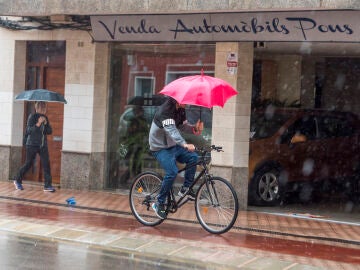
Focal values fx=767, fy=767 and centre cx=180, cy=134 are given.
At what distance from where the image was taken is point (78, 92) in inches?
595

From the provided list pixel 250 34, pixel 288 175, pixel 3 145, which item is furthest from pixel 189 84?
pixel 3 145

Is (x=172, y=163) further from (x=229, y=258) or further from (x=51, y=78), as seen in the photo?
(x=51, y=78)

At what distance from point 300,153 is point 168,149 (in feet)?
14.7

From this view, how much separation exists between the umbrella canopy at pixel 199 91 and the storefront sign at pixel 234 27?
2.26 m

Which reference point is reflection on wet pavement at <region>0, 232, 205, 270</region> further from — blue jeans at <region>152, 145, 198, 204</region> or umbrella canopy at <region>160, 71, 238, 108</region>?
umbrella canopy at <region>160, 71, 238, 108</region>

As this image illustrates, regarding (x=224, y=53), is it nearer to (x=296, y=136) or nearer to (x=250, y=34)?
(x=250, y=34)

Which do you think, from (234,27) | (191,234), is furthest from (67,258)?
(234,27)

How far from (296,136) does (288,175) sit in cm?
76

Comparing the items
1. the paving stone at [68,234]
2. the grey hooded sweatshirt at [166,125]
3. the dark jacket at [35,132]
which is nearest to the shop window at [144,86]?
the dark jacket at [35,132]

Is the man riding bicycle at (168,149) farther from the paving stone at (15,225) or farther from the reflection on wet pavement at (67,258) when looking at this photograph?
the paving stone at (15,225)

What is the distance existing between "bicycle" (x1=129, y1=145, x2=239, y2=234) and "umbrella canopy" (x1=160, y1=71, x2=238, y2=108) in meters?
0.65

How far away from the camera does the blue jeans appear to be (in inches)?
413

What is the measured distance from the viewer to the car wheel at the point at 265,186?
45.2 feet

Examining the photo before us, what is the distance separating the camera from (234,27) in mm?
12852
